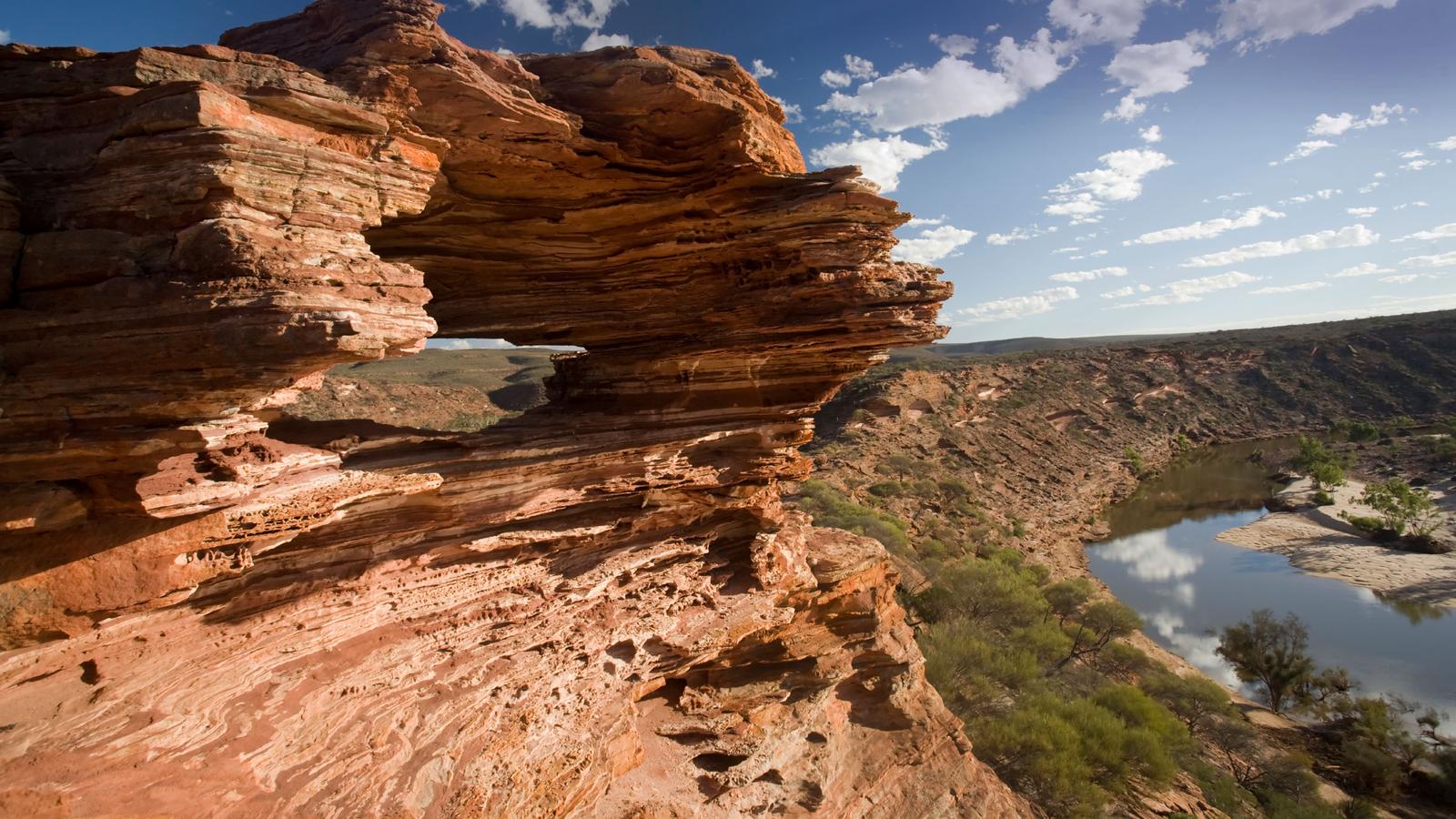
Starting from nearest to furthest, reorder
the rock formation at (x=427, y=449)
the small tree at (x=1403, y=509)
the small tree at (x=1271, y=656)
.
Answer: the rock formation at (x=427, y=449), the small tree at (x=1271, y=656), the small tree at (x=1403, y=509)

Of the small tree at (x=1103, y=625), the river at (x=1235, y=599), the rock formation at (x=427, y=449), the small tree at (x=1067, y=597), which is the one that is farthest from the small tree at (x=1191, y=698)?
the rock formation at (x=427, y=449)

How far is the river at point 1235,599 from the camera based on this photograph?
25797 mm

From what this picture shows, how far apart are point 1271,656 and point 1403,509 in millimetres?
24601

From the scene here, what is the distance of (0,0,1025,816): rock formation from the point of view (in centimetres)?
506

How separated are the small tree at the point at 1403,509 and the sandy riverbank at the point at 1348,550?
1.09m

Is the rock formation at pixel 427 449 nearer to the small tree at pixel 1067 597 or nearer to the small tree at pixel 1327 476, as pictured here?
the small tree at pixel 1067 597

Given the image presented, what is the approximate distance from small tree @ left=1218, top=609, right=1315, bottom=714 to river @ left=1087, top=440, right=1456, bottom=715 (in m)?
0.88

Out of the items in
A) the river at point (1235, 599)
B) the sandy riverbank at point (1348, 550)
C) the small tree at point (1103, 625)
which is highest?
the small tree at point (1103, 625)

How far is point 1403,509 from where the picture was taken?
38688mm

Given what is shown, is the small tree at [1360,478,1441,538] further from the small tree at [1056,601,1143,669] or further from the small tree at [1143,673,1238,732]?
the small tree at [1143,673,1238,732]

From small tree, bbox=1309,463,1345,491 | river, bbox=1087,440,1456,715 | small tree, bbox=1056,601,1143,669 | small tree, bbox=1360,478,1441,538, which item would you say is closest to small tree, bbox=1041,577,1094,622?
small tree, bbox=1056,601,1143,669

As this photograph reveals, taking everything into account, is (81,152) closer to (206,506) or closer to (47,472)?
(47,472)

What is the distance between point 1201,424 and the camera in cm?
6147

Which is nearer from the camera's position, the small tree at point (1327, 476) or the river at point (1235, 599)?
the river at point (1235, 599)
